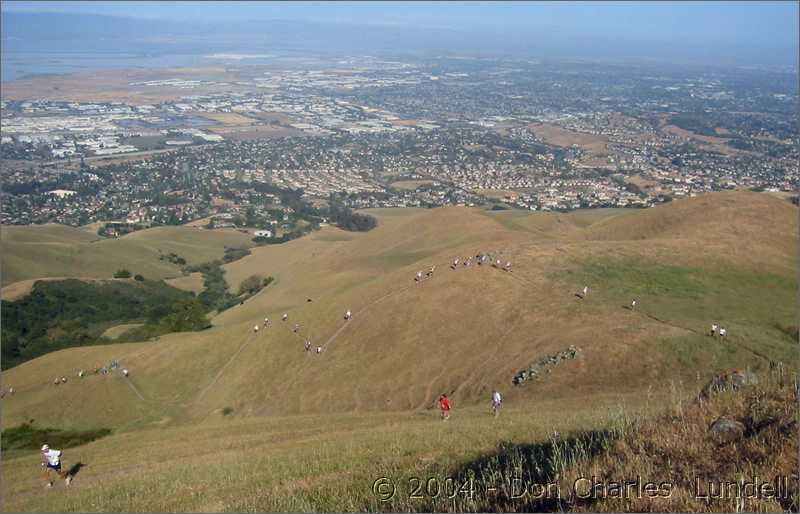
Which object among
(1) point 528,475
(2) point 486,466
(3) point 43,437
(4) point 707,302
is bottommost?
(3) point 43,437

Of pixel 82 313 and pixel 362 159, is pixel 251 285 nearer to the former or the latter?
pixel 82 313

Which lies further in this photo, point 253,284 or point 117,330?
point 253,284

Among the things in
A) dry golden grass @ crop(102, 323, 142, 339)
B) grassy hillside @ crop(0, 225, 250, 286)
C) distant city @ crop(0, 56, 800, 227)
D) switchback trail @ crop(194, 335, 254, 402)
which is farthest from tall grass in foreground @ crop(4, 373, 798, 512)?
distant city @ crop(0, 56, 800, 227)

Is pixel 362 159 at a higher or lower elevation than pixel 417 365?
lower

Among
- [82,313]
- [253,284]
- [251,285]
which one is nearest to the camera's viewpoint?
[82,313]

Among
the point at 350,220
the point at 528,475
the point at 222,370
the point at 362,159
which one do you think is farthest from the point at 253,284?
the point at 362,159

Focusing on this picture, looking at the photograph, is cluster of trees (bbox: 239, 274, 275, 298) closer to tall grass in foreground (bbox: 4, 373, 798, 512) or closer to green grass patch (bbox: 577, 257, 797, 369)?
green grass patch (bbox: 577, 257, 797, 369)

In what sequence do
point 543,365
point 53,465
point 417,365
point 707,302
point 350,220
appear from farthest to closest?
point 350,220
point 707,302
point 417,365
point 543,365
point 53,465
